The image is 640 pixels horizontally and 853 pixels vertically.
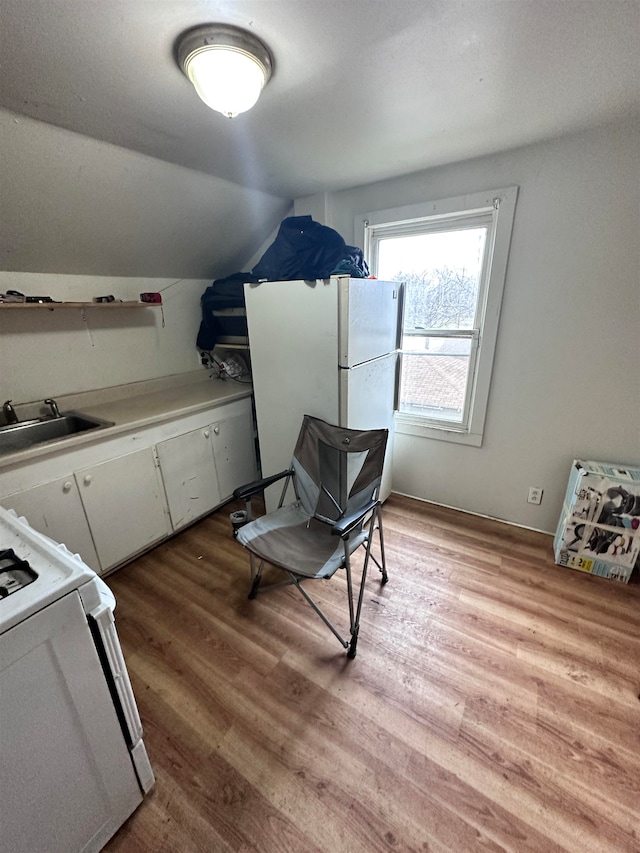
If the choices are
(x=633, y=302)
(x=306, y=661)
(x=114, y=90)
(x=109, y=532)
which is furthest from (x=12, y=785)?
(x=633, y=302)

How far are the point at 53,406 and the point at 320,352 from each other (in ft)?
5.57

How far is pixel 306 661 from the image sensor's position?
151 cm

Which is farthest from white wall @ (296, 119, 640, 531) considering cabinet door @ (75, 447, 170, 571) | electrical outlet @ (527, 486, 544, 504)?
cabinet door @ (75, 447, 170, 571)

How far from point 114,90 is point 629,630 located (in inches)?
123

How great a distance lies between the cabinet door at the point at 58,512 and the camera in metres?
1.58

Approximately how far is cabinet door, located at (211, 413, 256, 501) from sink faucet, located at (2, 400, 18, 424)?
1101 mm

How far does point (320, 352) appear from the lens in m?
1.82

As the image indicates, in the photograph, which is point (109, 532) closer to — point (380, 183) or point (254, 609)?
point (254, 609)

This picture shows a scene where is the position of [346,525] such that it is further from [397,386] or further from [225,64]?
[225,64]

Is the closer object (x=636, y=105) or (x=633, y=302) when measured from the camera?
(x=636, y=105)

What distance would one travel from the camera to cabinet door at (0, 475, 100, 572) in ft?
5.19

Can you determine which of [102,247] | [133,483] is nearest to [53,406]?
[133,483]

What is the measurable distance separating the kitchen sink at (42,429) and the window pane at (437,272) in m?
2.07

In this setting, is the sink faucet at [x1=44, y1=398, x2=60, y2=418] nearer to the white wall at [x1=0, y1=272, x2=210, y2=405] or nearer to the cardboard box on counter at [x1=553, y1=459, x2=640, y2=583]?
the white wall at [x1=0, y1=272, x2=210, y2=405]
